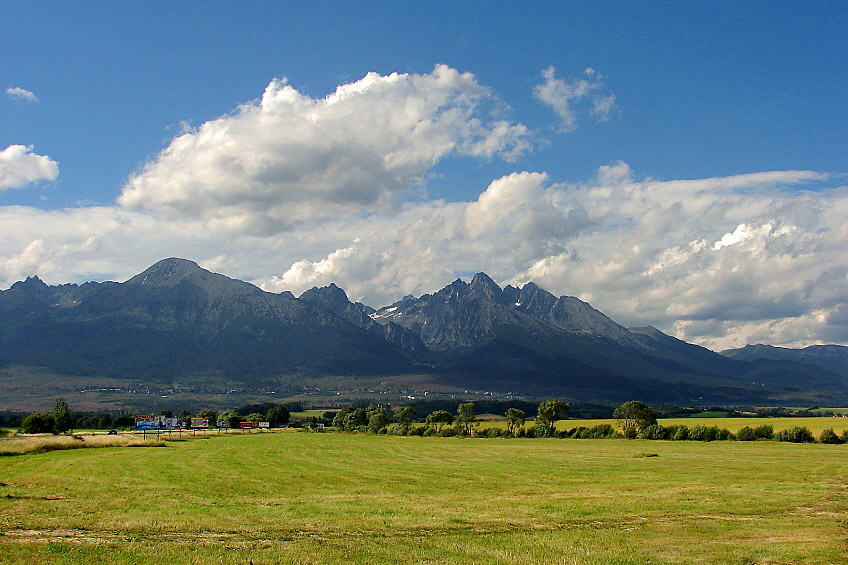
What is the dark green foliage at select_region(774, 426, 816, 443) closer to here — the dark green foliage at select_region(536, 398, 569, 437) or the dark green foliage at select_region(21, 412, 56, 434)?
the dark green foliage at select_region(536, 398, 569, 437)

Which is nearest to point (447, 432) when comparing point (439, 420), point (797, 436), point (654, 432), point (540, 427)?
point (439, 420)

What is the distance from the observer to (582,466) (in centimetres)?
5903

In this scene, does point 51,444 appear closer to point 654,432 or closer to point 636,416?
point 654,432

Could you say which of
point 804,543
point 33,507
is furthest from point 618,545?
point 33,507

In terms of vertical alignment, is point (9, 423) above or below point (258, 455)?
below

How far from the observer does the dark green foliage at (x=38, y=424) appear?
129 m

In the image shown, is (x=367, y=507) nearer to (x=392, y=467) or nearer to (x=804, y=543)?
(x=804, y=543)

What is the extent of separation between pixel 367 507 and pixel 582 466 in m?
32.8

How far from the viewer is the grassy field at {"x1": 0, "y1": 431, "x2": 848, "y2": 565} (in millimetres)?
21609

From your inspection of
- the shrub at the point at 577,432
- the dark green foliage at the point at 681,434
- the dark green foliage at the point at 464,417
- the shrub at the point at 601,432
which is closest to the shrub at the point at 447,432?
the dark green foliage at the point at 464,417

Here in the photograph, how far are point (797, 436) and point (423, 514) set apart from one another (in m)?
94.1

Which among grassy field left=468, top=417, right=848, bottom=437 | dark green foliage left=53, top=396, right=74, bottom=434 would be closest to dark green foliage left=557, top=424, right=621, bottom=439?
grassy field left=468, top=417, right=848, bottom=437

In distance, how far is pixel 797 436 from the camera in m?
99.6

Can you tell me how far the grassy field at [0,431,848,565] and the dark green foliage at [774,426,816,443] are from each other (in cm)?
4930
